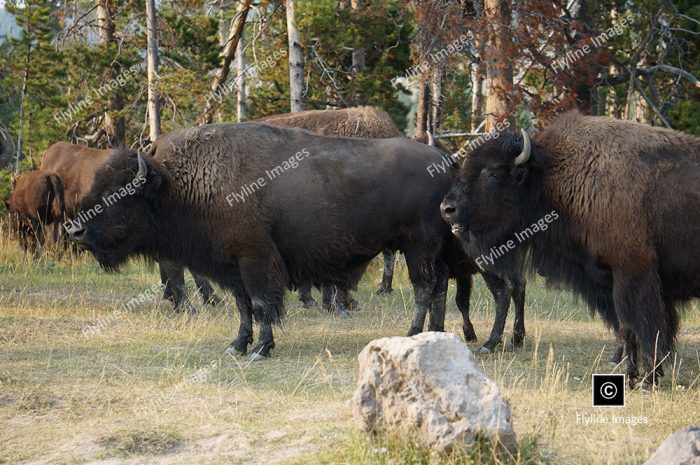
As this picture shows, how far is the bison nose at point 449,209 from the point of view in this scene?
26.8 ft

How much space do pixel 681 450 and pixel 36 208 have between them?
1312 cm

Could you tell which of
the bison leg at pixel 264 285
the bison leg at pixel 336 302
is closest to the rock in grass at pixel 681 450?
the bison leg at pixel 264 285

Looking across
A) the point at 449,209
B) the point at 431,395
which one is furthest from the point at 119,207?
the point at 431,395

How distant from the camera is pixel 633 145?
300 inches

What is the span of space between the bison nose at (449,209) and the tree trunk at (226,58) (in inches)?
506

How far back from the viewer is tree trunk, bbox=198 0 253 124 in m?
21.1

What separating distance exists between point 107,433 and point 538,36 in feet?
41.7

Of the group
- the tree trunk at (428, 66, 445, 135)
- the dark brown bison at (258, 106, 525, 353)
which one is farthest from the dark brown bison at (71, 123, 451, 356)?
the tree trunk at (428, 66, 445, 135)

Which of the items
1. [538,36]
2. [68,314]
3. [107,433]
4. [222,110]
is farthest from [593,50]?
[107,433]

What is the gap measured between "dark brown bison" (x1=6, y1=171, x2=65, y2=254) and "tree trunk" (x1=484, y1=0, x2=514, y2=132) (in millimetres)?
7596

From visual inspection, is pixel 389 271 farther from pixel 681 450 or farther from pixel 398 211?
pixel 681 450

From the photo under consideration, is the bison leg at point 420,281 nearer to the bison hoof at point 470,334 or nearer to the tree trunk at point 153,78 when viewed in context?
the bison hoof at point 470,334

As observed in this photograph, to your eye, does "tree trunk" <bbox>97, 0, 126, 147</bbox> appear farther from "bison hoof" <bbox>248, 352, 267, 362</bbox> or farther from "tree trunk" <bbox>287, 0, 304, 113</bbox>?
"bison hoof" <bbox>248, 352, 267, 362</bbox>

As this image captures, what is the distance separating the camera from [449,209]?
8.20m
